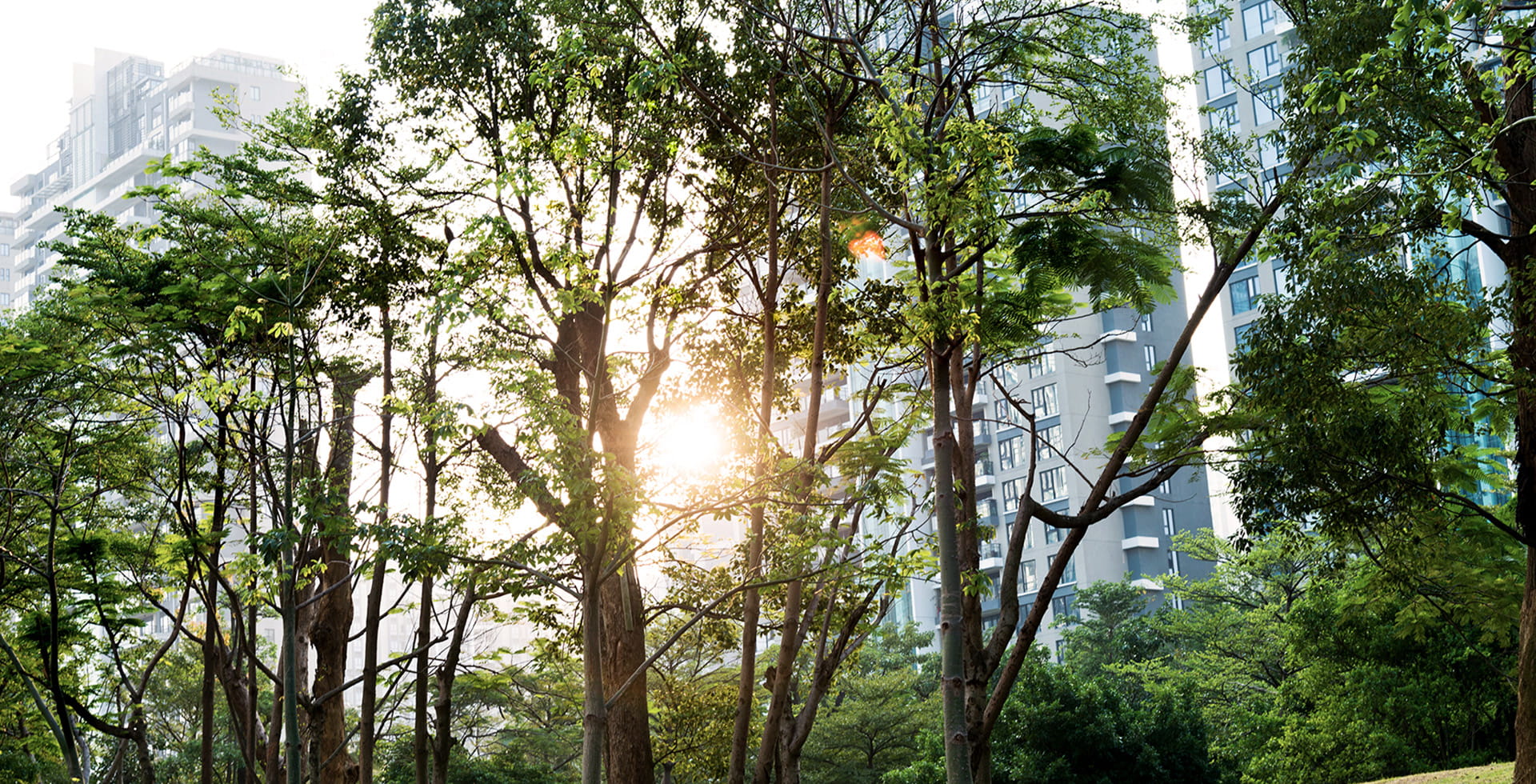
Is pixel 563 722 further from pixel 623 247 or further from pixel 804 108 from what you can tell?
pixel 804 108

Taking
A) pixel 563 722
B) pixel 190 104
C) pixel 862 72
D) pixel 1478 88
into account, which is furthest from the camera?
pixel 190 104

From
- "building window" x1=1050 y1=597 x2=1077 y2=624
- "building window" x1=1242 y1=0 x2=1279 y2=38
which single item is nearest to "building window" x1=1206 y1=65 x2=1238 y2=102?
"building window" x1=1242 y1=0 x2=1279 y2=38

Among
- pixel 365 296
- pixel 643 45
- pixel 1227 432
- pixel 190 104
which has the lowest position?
pixel 1227 432

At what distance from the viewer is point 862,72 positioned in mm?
11883

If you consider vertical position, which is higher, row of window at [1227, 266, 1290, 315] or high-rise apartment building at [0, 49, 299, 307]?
high-rise apartment building at [0, 49, 299, 307]

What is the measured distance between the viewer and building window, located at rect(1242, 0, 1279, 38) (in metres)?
48.3

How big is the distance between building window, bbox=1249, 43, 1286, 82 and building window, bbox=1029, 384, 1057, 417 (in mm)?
14123

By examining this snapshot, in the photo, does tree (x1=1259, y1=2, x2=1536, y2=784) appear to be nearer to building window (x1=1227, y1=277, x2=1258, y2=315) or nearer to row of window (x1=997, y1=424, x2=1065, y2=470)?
building window (x1=1227, y1=277, x2=1258, y2=315)

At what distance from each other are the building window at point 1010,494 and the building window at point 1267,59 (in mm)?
18347

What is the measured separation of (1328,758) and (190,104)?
309ft

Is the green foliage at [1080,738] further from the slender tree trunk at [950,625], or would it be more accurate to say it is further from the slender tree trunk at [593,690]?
the slender tree trunk at [593,690]

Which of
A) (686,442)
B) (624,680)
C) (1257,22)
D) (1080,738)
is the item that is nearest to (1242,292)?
(1257,22)

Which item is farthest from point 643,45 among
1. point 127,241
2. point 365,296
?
point 127,241

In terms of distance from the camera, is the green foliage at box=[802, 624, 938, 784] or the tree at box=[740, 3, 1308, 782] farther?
the green foliage at box=[802, 624, 938, 784]
